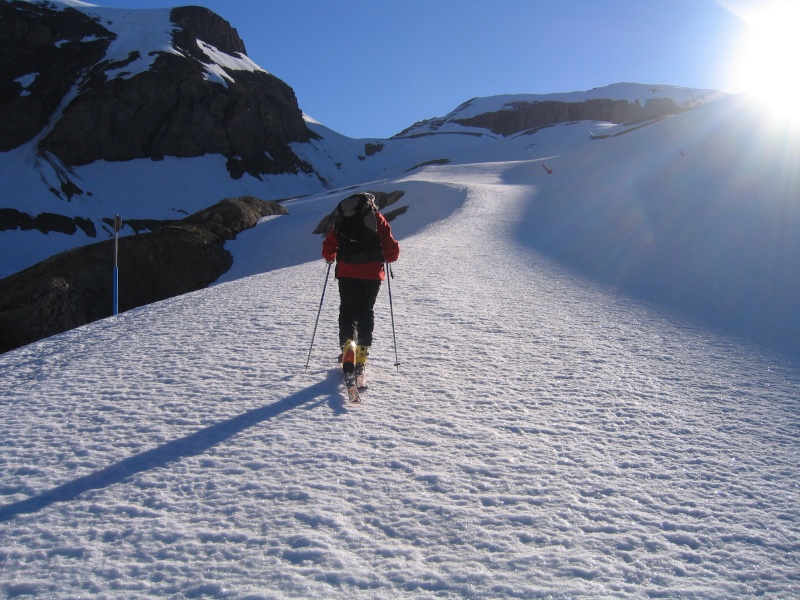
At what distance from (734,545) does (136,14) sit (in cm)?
10011

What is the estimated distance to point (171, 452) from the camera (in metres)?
3.61

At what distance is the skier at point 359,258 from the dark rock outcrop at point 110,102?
65617mm

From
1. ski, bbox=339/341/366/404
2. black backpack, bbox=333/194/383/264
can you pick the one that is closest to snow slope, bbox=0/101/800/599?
ski, bbox=339/341/366/404

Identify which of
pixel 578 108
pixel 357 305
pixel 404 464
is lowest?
pixel 404 464

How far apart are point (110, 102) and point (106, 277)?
5439 cm

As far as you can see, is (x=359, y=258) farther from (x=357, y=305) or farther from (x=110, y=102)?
(x=110, y=102)

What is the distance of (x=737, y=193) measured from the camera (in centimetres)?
1422

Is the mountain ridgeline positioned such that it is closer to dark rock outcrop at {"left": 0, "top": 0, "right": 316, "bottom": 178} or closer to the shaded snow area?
dark rock outcrop at {"left": 0, "top": 0, "right": 316, "bottom": 178}

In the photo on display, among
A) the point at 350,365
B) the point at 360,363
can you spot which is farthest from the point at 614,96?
the point at 350,365

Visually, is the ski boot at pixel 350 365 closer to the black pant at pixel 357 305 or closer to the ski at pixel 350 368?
the ski at pixel 350 368

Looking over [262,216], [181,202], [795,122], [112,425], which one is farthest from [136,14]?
[112,425]

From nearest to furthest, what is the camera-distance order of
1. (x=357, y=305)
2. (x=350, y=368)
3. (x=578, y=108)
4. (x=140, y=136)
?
(x=350, y=368)
(x=357, y=305)
(x=140, y=136)
(x=578, y=108)

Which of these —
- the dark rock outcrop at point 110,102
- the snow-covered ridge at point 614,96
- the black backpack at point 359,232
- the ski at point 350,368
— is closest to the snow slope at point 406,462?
the ski at point 350,368

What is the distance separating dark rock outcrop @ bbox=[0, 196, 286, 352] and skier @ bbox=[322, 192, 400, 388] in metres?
12.3
